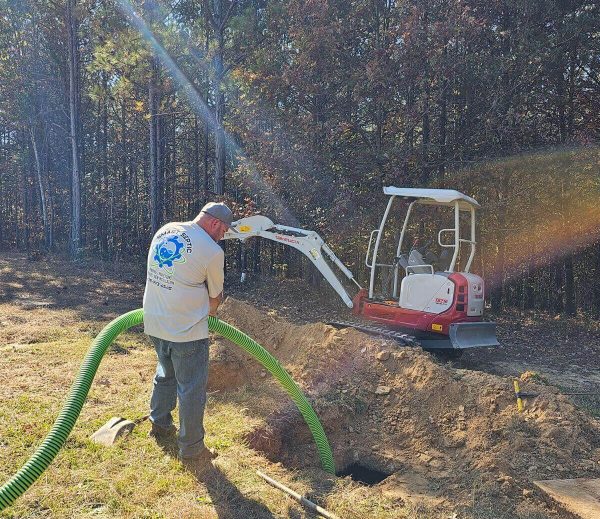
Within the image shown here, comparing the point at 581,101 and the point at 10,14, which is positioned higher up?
the point at 10,14

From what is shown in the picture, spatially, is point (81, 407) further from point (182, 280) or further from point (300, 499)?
point (300, 499)

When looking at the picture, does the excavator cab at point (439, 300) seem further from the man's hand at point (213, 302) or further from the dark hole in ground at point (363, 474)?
the man's hand at point (213, 302)

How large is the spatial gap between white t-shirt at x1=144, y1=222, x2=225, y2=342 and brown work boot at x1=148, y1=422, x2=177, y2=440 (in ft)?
2.98

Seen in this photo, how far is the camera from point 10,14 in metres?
20.6

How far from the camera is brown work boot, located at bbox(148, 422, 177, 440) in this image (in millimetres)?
3906

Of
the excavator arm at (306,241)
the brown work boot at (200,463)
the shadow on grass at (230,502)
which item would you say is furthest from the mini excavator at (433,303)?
the shadow on grass at (230,502)

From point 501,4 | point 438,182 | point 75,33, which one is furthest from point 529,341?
point 75,33

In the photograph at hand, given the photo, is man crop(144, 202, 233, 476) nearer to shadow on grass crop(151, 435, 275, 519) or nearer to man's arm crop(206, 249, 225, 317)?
man's arm crop(206, 249, 225, 317)

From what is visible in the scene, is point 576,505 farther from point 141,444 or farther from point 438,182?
point 438,182

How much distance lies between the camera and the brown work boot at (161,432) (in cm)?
391

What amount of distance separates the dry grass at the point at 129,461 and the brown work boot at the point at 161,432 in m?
0.07

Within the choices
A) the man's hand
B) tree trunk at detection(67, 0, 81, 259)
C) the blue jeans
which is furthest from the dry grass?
tree trunk at detection(67, 0, 81, 259)

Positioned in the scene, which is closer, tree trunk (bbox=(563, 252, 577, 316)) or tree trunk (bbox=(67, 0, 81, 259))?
tree trunk (bbox=(563, 252, 577, 316))

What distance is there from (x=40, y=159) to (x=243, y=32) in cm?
1517
